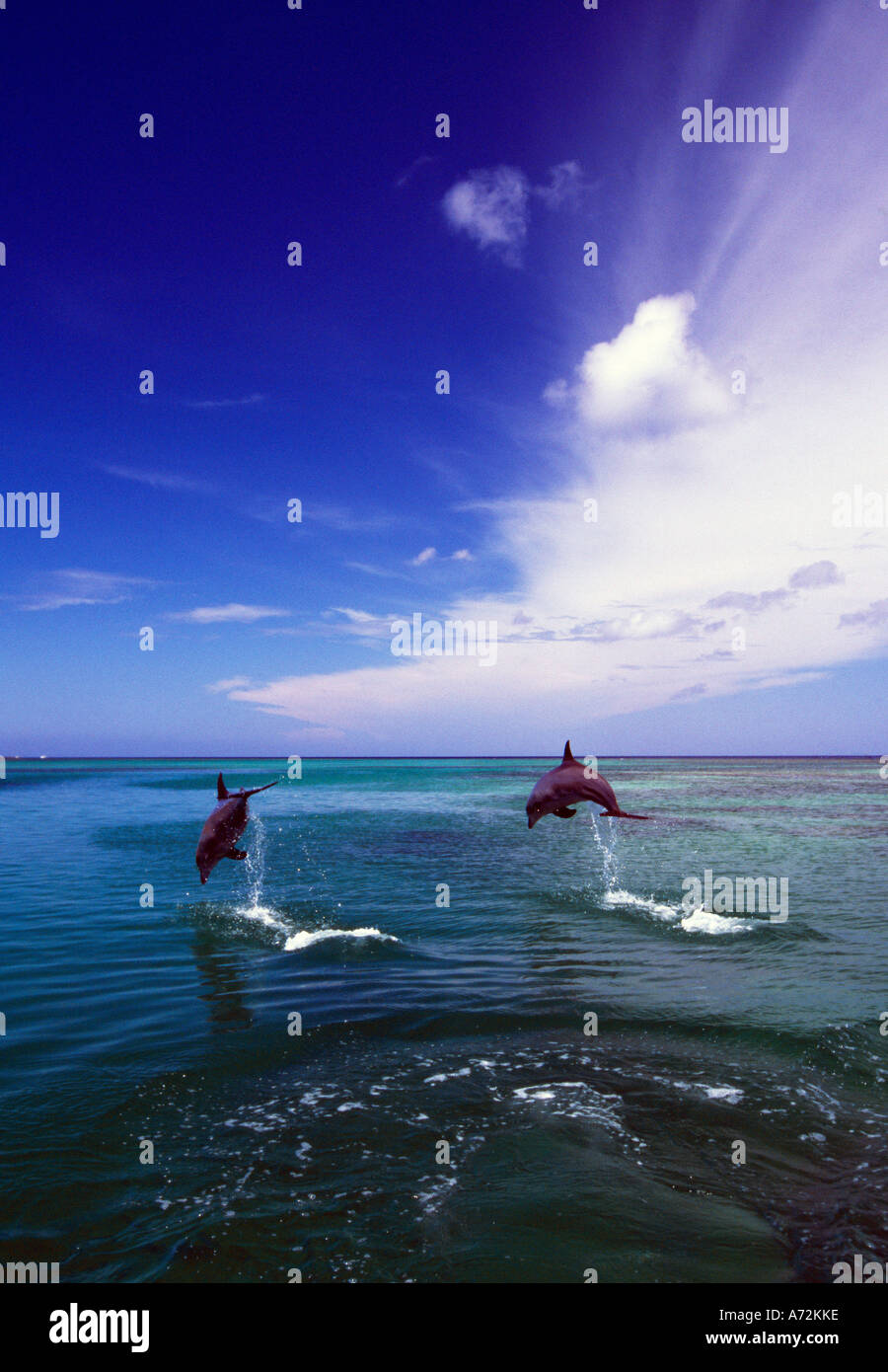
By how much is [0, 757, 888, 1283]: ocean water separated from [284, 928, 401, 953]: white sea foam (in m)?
0.11

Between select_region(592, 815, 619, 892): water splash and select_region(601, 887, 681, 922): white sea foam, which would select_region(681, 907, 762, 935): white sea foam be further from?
select_region(592, 815, 619, 892): water splash

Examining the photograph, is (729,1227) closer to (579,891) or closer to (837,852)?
(579,891)

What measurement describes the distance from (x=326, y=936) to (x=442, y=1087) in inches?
330

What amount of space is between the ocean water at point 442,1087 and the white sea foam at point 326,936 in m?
0.11

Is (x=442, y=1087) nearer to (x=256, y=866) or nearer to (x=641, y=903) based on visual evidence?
(x=641, y=903)

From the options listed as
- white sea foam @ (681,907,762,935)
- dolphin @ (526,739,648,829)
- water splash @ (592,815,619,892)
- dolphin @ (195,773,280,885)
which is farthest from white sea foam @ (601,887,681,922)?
dolphin @ (195,773,280,885)

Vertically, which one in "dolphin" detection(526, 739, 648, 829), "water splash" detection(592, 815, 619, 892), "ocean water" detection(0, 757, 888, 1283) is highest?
"dolphin" detection(526, 739, 648, 829)

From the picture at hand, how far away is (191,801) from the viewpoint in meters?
65.6

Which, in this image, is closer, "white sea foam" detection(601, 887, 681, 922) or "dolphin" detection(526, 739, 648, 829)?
"dolphin" detection(526, 739, 648, 829)

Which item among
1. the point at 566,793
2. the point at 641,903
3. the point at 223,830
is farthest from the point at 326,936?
the point at 641,903

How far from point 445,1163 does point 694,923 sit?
483 inches

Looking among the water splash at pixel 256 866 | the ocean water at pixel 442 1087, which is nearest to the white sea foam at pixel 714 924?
the ocean water at pixel 442 1087

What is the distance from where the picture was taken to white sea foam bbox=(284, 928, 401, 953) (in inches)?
637
